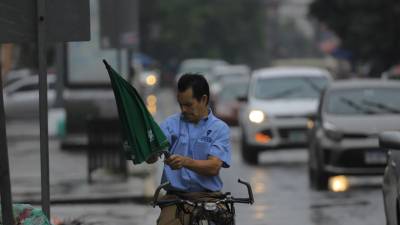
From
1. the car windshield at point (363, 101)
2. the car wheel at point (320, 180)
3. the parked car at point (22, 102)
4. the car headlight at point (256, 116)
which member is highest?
the car windshield at point (363, 101)

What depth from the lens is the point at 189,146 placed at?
750 cm

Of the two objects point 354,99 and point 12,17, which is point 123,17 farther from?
point 12,17

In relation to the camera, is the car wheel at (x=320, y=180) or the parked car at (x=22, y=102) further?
the parked car at (x=22, y=102)

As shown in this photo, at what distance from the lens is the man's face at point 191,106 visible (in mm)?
7316

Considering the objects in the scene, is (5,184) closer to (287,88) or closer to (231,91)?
(287,88)

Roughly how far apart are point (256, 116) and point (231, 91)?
16.6 meters

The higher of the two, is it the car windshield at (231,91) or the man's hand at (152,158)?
the man's hand at (152,158)

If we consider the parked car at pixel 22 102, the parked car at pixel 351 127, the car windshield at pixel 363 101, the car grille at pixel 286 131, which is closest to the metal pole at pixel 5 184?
the parked car at pixel 351 127

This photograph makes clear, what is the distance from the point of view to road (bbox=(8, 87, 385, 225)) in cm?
1502

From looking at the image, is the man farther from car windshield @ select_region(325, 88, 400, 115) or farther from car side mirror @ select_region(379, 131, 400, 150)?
car windshield @ select_region(325, 88, 400, 115)

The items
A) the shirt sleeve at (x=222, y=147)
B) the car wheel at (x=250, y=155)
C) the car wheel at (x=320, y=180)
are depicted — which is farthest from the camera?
the car wheel at (x=250, y=155)

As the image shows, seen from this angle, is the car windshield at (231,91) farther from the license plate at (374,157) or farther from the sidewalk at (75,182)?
the license plate at (374,157)

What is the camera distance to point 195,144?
7484 millimetres

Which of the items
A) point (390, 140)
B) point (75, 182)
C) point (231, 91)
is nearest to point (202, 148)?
point (390, 140)
